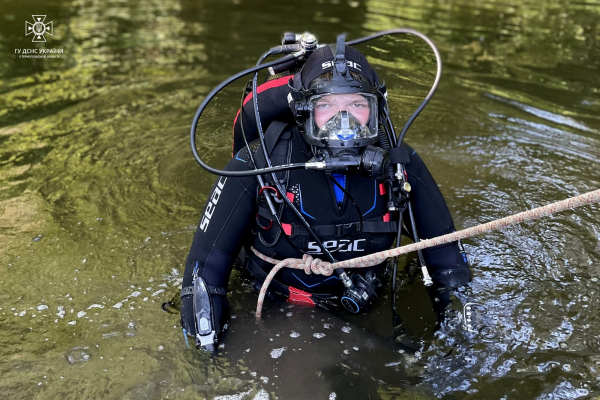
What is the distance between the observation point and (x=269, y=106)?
2562 millimetres

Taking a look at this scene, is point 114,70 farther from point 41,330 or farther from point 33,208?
point 41,330

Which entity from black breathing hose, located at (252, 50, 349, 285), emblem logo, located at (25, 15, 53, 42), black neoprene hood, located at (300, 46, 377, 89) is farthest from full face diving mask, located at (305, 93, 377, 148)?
emblem logo, located at (25, 15, 53, 42)

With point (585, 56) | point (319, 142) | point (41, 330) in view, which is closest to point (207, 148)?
point (319, 142)

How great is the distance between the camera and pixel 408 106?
2.73 meters

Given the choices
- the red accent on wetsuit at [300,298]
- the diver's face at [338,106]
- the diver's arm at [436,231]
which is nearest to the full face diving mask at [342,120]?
the diver's face at [338,106]

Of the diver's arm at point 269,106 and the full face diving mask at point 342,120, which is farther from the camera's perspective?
the diver's arm at point 269,106

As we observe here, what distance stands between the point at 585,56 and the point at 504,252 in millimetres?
5192

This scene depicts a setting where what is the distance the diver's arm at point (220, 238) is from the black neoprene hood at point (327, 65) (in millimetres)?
492

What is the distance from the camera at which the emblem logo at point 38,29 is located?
823 cm

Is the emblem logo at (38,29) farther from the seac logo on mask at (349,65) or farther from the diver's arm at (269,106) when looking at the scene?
the seac logo on mask at (349,65)

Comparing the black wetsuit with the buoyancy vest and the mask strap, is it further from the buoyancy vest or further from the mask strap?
the mask strap

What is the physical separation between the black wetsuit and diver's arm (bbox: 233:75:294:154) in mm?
142

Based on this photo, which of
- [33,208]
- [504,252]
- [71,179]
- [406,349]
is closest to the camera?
[406,349]

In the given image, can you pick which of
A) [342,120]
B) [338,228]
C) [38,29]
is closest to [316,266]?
[338,228]
